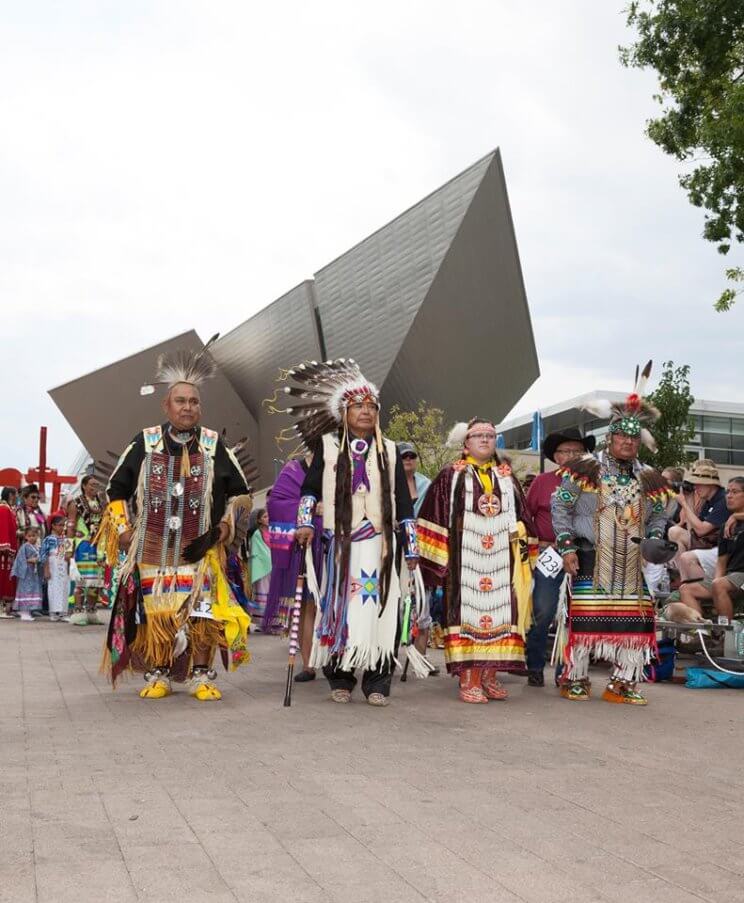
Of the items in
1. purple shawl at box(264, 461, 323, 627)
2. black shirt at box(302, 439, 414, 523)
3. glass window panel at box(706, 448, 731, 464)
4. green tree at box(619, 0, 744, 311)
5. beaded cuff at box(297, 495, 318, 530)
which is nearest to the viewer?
beaded cuff at box(297, 495, 318, 530)

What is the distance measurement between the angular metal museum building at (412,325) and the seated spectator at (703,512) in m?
22.0

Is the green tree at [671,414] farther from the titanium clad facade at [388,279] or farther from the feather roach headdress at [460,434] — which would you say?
the feather roach headdress at [460,434]

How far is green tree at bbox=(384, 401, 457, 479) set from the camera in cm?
3247

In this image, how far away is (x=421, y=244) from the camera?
34.8 metres

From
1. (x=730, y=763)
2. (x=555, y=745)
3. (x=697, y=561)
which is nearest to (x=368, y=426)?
(x=555, y=745)

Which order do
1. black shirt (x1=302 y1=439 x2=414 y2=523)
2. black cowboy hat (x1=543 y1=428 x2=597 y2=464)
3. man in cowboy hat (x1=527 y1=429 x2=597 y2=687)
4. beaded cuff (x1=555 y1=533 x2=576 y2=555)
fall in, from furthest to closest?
black cowboy hat (x1=543 y1=428 x2=597 y2=464) → man in cowboy hat (x1=527 y1=429 x2=597 y2=687) → beaded cuff (x1=555 y1=533 x2=576 y2=555) → black shirt (x1=302 y1=439 x2=414 y2=523)

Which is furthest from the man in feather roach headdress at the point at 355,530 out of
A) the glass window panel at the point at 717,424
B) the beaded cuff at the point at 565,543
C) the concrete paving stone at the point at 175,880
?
the glass window panel at the point at 717,424

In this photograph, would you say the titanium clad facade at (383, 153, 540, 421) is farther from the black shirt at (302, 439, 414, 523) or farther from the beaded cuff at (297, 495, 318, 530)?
the beaded cuff at (297, 495, 318, 530)

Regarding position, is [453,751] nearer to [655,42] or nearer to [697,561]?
[697,561]

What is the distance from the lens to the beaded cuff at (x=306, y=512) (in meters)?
6.57

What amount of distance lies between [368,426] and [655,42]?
32.5 feet

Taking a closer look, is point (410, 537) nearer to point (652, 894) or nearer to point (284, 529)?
point (284, 529)

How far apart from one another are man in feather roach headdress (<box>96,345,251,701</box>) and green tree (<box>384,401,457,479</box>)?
2454cm

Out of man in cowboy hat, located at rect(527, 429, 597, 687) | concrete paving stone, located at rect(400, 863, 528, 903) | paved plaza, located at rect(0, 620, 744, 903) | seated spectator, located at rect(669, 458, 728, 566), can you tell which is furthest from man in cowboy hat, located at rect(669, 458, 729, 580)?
concrete paving stone, located at rect(400, 863, 528, 903)
